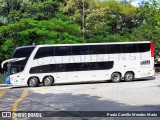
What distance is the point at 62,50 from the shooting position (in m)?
24.8

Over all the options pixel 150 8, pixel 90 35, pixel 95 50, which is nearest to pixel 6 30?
pixel 90 35

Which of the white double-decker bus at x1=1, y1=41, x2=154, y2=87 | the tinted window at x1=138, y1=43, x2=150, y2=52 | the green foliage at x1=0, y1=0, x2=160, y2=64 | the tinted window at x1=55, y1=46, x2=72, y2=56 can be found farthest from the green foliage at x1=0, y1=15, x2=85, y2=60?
the tinted window at x1=138, y1=43, x2=150, y2=52

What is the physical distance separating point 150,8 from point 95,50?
6182mm

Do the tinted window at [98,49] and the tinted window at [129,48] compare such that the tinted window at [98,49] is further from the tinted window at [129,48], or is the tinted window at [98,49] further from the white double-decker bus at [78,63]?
the tinted window at [129,48]

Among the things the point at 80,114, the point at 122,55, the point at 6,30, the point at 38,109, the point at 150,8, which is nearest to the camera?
the point at 80,114

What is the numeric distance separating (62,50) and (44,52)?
1.55 metres

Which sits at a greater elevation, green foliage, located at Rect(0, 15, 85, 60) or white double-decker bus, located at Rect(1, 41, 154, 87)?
green foliage, located at Rect(0, 15, 85, 60)

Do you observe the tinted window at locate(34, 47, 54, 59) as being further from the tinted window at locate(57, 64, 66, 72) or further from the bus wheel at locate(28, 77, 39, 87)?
the bus wheel at locate(28, 77, 39, 87)

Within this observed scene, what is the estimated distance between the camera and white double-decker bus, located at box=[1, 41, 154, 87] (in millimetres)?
23969

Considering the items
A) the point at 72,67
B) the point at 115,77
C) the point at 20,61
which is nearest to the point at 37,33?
the point at 20,61

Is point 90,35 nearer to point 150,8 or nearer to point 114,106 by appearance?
point 150,8

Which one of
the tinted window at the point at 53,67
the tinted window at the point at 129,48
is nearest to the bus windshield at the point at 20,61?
the tinted window at the point at 53,67

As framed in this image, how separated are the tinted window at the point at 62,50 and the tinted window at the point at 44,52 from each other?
1.37ft

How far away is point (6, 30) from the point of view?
3331cm
